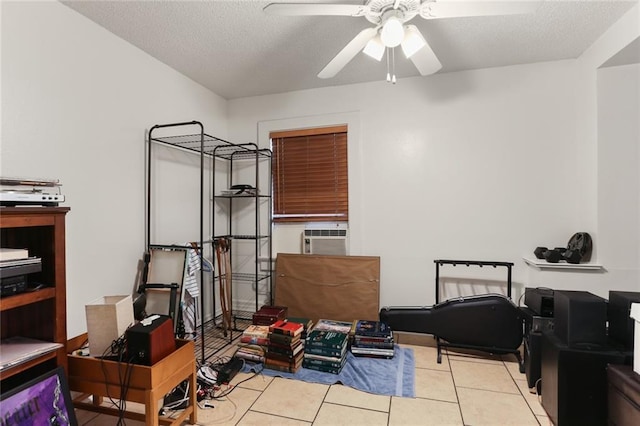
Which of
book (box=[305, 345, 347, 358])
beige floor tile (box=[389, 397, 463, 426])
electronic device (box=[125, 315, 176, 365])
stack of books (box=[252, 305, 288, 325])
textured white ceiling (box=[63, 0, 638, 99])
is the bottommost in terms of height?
beige floor tile (box=[389, 397, 463, 426])

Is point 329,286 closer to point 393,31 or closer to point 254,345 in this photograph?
point 254,345

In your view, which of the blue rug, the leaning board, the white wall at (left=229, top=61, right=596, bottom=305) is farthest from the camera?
the leaning board

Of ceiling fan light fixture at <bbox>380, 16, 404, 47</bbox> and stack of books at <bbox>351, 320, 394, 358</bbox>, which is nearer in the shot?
ceiling fan light fixture at <bbox>380, 16, 404, 47</bbox>

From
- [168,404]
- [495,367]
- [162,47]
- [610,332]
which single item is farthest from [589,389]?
[162,47]

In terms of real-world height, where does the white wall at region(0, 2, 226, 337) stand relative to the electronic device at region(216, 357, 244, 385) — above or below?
above

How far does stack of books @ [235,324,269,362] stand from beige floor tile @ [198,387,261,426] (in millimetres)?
335

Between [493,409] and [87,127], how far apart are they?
314 cm

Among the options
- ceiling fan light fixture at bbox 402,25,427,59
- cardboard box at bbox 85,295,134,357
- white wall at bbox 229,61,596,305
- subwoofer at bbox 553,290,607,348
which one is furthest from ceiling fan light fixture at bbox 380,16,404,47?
cardboard box at bbox 85,295,134,357

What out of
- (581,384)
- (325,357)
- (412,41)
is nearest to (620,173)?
(581,384)

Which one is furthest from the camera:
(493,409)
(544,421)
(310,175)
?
(310,175)

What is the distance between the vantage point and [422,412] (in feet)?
5.96

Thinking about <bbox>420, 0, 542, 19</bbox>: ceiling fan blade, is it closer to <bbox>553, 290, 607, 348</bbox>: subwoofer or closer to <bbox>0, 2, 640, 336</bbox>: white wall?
<bbox>0, 2, 640, 336</bbox>: white wall

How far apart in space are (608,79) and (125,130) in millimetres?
3842

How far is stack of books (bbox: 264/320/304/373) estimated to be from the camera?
2291mm
